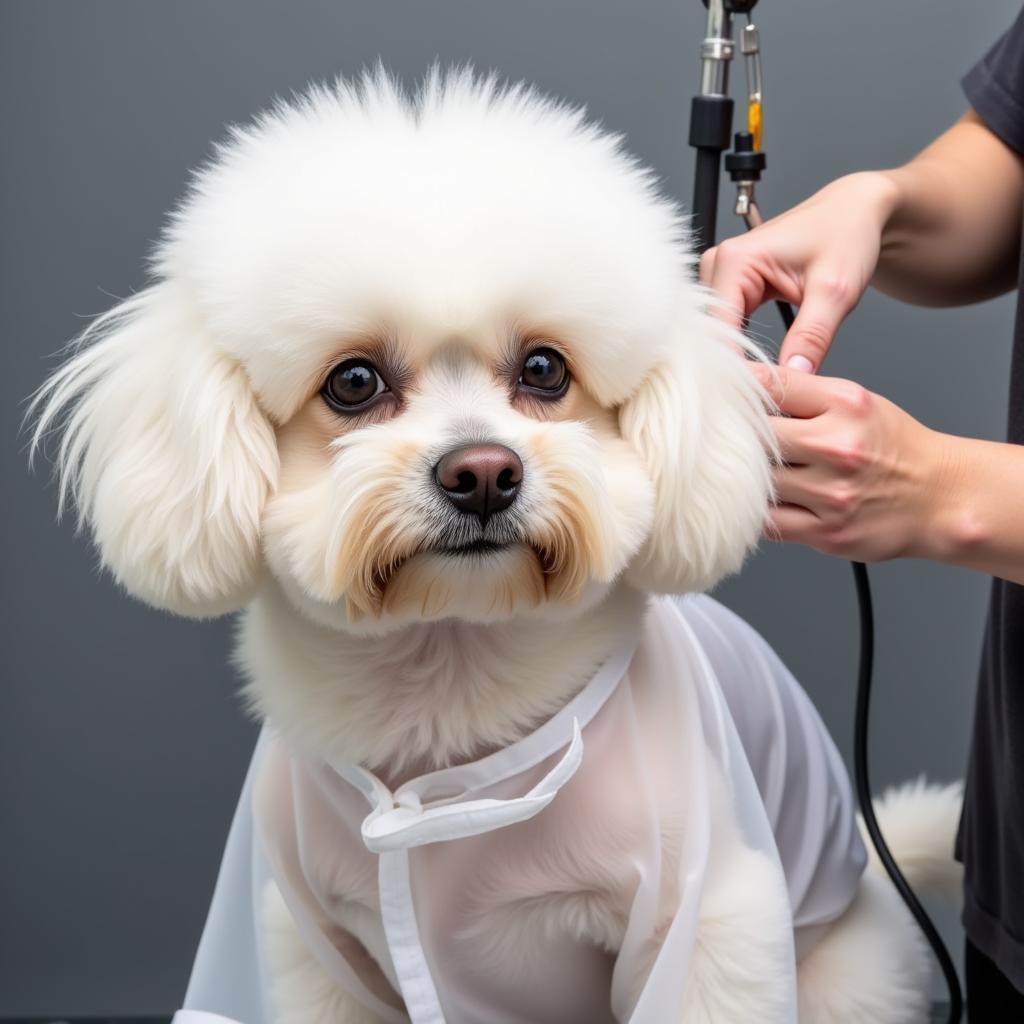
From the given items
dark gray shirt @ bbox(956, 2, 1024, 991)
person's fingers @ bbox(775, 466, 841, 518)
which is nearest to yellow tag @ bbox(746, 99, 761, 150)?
dark gray shirt @ bbox(956, 2, 1024, 991)

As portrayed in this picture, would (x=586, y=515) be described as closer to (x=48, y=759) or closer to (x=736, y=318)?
(x=736, y=318)

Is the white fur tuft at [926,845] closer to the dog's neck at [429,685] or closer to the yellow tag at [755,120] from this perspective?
the dog's neck at [429,685]

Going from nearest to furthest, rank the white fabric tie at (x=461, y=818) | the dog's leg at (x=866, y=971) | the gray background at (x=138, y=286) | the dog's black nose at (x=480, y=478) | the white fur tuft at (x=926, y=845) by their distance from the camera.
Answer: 1. the dog's black nose at (x=480, y=478)
2. the white fabric tie at (x=461, y=818)
3. the dog's leg at (x=866, y=971)
4. the white fur tuft at (x=926, y=845)
5. the gray background at (x=138, y=286)

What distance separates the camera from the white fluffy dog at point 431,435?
1030mm

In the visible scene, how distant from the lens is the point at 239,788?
228 centimetres

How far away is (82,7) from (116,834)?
4.07 feet

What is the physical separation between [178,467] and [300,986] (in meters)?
0.54

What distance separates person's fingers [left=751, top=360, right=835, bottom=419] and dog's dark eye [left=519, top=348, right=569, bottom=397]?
18cm

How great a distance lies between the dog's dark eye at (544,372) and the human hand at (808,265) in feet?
0.67

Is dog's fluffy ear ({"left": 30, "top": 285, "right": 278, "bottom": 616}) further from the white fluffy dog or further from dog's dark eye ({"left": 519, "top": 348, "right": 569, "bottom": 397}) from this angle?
dog's dark eye ({"left": 519, "top": 348, "right": 569, "bottom": 397})

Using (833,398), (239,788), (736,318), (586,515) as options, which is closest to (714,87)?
(736,318)

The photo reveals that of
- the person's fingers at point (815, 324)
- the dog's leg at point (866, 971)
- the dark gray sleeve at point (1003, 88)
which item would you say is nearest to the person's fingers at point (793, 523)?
the person's fingers at point (815, 324)

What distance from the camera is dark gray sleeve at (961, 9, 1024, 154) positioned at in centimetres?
150

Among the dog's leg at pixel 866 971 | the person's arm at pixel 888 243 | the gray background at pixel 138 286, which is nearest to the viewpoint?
the person's arm at pixel 888 243
